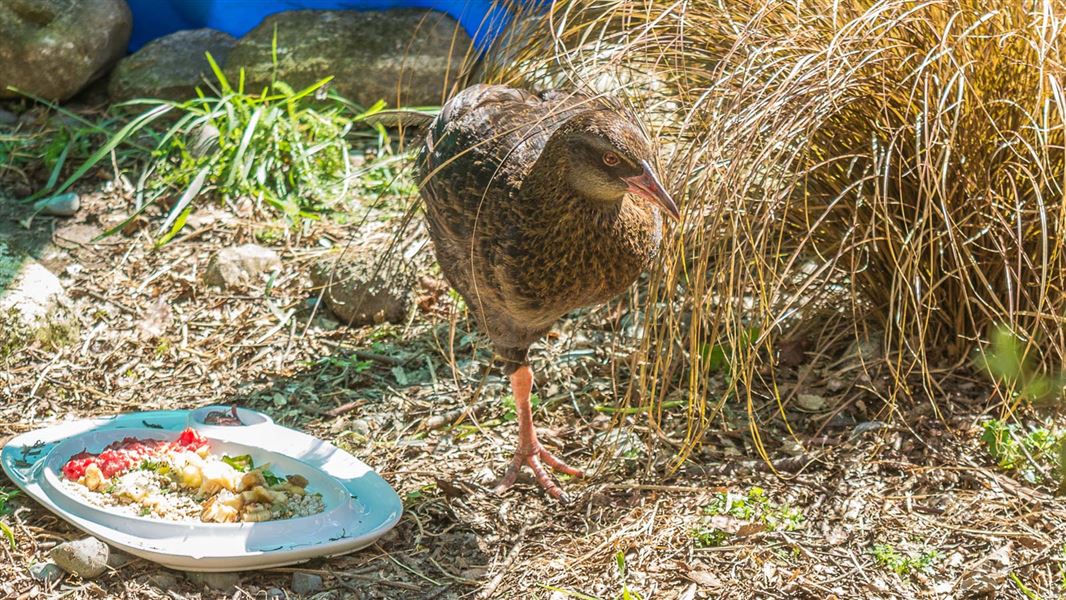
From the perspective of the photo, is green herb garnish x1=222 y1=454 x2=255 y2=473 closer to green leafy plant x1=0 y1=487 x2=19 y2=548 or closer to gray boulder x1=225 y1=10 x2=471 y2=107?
green leafy plant x1=0 y1=487 x2=19 y2=548

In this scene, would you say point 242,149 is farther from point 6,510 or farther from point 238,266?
point 6,510

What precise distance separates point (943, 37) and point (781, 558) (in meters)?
1.43

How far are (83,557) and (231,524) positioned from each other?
1.26 feet

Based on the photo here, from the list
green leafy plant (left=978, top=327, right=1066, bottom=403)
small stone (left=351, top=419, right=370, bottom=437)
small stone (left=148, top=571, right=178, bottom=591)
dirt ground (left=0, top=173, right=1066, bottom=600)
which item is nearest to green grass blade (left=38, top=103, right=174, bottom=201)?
dirt ground (left=0, top=173, right=1066, bottom=600)

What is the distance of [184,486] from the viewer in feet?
10.7

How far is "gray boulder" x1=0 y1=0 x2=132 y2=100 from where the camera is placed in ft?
18.1

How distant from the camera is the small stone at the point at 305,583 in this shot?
302 centimetres

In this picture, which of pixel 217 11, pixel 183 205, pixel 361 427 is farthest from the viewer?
pixel 217 11

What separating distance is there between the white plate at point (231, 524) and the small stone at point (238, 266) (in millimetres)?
995

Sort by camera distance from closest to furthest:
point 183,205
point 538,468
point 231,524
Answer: point 231,524 < point 538,468 < point 183,205

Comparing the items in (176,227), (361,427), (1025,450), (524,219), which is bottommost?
(361,427)

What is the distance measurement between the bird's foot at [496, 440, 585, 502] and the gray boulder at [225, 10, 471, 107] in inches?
95.0

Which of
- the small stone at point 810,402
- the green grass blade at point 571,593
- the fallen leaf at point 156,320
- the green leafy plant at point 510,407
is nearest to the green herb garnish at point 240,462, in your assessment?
the green leafy plant at point 510,407

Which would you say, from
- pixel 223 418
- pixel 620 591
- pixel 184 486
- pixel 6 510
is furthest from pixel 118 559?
pixel 620 591
